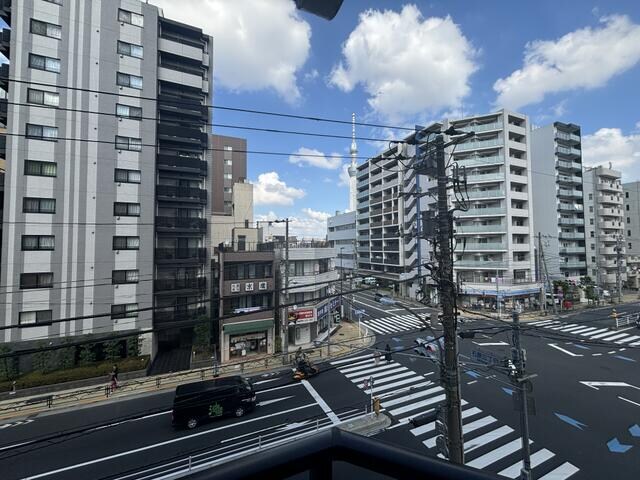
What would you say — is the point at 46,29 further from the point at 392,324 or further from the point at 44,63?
the point at 392,324

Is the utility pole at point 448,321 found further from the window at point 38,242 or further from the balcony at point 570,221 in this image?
the balcony at point 570,221

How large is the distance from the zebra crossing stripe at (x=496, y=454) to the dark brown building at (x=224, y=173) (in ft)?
129

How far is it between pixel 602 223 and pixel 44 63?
69.0 meters

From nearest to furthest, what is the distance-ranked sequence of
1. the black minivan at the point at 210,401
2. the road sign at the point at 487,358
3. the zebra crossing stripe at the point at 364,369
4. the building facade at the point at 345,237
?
the road sign at the point at 487,358 < the black minivan at the point at 210,401 < the zebra crossing stripe at the point at 364,369 < the building facade at the point at 345,237


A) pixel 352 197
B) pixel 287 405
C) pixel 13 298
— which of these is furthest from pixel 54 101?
pixel 352 197

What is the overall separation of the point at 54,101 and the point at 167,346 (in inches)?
768

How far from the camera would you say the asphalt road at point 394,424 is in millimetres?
10555

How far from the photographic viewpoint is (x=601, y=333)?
26.6 m

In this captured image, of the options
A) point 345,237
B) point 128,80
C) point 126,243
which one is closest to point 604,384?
point 126,243

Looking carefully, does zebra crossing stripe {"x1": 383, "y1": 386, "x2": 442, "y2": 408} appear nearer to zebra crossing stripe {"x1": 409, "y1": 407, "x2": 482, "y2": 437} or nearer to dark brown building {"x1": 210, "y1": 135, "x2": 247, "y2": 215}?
zebra crossing stripe {"x1": 409, "y1": 407, "x2": 482, "y2": 437}

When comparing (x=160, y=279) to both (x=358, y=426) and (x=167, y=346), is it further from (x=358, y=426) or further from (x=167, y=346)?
(x=358, y=426)

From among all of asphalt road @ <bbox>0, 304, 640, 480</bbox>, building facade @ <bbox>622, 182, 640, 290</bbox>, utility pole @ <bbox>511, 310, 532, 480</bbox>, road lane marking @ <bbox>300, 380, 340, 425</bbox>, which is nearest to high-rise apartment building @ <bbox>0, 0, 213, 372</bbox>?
asphalt road @ <bbox>0, 304, 640, 480</bbox>

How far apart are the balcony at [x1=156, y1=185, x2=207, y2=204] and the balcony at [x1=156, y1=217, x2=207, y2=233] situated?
1646mm

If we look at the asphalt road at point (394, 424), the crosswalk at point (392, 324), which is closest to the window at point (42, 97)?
the asphalt road at point (394, 424)
